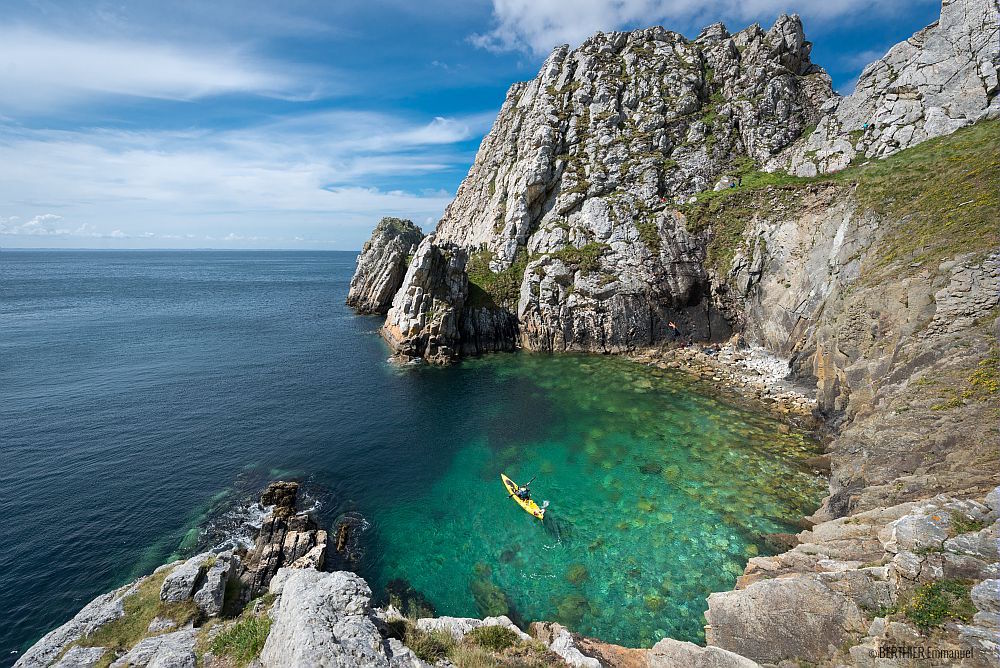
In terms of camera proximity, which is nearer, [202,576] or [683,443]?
[202,576]

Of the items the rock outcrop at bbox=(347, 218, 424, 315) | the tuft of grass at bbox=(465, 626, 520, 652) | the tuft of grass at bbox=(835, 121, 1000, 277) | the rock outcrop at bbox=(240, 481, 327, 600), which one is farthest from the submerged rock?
the rock outcrop at bbox=(347, 218, 424, 315)

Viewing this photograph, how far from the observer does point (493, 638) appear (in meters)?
14.1

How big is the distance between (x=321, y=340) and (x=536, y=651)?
64914 mm

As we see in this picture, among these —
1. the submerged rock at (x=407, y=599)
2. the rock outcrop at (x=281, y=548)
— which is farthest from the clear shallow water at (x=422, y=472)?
the rock outcrop at (x=281, y=548)

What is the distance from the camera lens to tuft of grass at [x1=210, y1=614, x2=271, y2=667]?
538 inches

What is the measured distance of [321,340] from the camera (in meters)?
69.4

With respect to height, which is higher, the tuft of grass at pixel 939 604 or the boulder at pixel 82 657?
the tuft of grass at pixel 939 604

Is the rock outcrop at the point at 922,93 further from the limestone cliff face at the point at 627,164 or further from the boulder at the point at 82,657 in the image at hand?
the boulder at the point at 82,657

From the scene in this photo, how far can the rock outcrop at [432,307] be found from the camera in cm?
5878

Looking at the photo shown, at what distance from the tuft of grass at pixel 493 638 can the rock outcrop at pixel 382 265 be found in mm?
78054

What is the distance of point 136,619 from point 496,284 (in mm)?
56702

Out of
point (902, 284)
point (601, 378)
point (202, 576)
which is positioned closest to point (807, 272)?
point (902, 284)

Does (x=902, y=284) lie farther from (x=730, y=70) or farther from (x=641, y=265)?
(x=730, y=70)

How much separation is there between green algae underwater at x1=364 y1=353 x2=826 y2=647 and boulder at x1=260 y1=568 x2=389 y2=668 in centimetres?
1006
